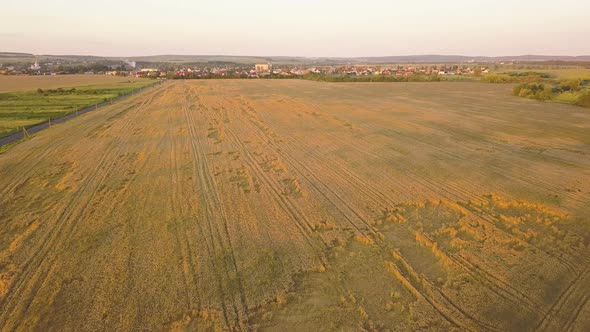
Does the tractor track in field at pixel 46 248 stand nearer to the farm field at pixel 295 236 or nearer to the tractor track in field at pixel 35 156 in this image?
the farm field at pixel 295 236

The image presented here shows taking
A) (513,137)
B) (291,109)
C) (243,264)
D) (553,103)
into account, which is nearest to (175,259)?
(243,264)

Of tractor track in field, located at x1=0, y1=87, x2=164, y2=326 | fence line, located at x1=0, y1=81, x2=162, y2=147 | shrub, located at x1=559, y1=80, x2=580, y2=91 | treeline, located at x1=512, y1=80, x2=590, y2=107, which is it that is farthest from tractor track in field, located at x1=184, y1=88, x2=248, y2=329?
shrub, located at x1=559, y1=80, x2=580, y2=91

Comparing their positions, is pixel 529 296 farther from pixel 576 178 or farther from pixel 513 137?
pixel 513 137

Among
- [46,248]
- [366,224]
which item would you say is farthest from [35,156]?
[366,224]

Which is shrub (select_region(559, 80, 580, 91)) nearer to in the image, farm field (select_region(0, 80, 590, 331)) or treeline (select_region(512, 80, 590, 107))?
treeline (select_region(512, 80, 590, 107))

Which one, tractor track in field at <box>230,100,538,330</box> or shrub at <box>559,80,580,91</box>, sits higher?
shrub at <box>559,80,580,91</box>

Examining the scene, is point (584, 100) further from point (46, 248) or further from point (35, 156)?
point (35, 156)

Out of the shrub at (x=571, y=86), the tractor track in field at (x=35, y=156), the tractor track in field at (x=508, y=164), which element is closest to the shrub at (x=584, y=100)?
the shrub at (x=571, y=86)

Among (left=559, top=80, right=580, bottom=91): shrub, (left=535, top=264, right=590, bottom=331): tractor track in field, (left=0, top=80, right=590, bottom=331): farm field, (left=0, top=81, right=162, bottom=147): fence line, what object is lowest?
(left=535, top=264, right=590, bottom=331): tractor track in field
